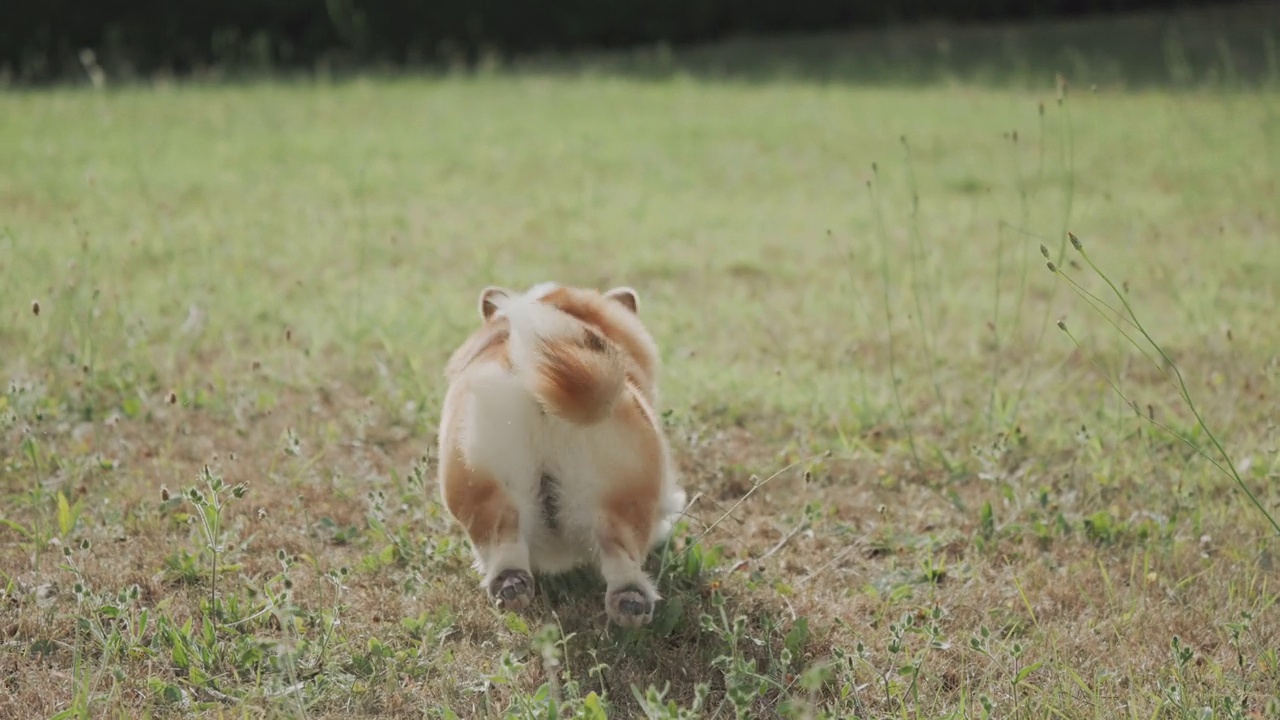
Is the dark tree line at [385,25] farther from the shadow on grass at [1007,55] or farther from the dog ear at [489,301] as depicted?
the dog ear at [489,301]

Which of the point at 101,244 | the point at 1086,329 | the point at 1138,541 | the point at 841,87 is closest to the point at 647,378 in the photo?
the point at 1138,541

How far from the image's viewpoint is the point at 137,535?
3.46m

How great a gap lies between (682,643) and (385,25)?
11.3 metres

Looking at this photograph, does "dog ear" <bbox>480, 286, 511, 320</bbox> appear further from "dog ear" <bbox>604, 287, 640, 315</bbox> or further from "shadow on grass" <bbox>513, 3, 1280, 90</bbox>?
"shadow on grass" <bbox>513, 3, 1280, 90</bbox>

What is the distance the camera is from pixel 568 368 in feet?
8.84

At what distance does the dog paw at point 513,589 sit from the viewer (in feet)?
9.27

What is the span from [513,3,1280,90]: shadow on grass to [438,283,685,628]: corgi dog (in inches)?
361

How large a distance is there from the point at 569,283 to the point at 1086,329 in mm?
2280

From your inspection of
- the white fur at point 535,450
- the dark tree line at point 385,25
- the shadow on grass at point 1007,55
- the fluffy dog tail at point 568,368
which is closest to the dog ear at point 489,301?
the white fur at point 535,450

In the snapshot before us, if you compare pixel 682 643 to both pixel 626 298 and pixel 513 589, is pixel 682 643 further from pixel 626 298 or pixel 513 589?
pixel 626 298

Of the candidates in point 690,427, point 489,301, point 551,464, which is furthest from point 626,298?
point 551,464

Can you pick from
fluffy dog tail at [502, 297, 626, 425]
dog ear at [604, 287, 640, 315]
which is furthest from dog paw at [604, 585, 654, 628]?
dog ear at [604, 287, 640, 315]

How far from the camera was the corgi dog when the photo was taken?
9.05 ft

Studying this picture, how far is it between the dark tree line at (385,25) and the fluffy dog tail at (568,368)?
34.5 feet
